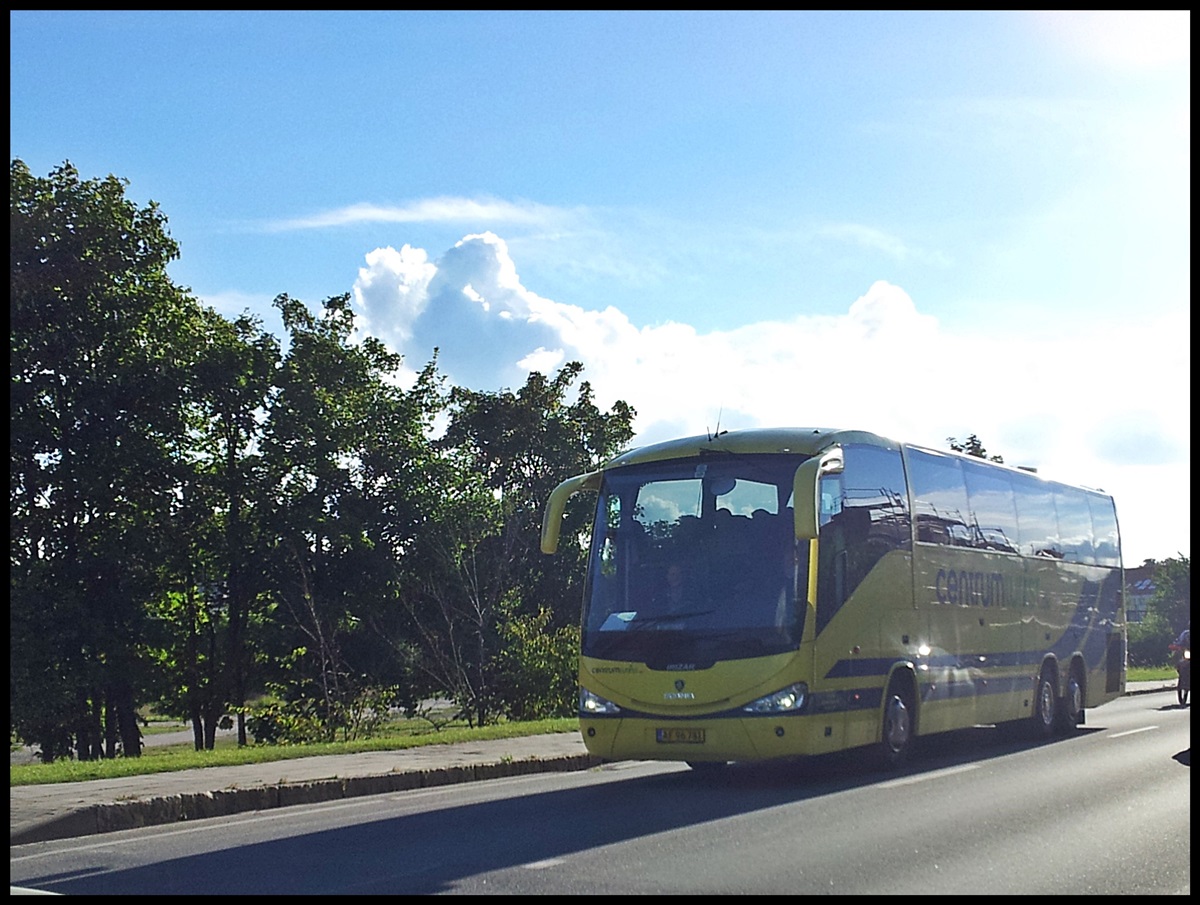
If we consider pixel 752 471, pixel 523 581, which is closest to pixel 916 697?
pixel 752 471

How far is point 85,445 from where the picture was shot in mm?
33656

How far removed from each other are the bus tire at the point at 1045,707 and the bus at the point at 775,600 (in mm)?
2581

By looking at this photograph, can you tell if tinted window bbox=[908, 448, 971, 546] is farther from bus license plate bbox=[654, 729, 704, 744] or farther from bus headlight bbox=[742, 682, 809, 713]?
bus license plate bbox=[654, 729, 704, 744]

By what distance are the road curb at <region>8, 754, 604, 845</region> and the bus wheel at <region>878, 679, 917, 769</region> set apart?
428 centimetres

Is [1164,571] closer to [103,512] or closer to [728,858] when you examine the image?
[103,512]

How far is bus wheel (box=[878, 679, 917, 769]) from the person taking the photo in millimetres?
15523

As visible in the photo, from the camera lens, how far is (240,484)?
38.8 m

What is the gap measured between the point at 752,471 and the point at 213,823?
6115mm

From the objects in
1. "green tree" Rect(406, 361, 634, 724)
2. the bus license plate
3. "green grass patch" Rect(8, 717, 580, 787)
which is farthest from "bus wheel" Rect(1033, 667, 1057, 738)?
"green tree" Rect(406, 361, 634, 724)

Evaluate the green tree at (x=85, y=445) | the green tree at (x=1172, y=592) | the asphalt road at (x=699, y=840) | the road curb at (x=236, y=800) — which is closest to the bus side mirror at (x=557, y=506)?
the asphalt road at (x=699, y=840)

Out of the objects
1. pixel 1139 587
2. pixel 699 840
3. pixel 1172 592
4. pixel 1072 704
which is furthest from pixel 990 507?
pixel 1139 587

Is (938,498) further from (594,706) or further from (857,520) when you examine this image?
A: (594,706)

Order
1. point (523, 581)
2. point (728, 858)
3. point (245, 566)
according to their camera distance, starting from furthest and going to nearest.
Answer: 1. point (523, 581)
2. point (245, 566)
3. point (728, 858)

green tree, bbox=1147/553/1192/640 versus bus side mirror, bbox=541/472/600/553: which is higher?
bus side mirror, bbox=541/472/600/553
